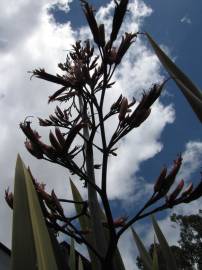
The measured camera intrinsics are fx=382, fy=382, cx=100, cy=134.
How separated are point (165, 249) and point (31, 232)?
43.4 inches

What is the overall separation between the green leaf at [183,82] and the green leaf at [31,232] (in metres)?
0.46

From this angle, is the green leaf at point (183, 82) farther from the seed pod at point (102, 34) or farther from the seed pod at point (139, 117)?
the seed pod at point (102, 34)

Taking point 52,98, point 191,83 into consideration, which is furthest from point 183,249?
point 191,83

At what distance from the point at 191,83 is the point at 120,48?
0.88m

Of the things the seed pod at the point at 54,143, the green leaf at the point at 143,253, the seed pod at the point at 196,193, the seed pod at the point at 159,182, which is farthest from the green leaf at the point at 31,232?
the green leaf at the point at 143,253

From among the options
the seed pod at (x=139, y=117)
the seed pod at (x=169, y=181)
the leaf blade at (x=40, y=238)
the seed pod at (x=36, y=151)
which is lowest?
the leaf blade at (x=40, y=238)

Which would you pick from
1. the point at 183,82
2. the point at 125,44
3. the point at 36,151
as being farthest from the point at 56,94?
the point at 183,82

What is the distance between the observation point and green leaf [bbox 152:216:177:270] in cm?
181

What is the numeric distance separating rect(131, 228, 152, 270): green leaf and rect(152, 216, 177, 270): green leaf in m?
0.17

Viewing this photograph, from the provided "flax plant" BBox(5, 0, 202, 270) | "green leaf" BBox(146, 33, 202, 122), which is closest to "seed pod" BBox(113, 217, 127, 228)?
"flax plant" BBox(5, 0, 202, 270)

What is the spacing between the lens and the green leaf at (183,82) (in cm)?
91

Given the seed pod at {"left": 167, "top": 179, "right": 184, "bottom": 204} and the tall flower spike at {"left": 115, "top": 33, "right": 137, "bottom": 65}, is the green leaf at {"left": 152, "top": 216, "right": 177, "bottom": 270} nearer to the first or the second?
the seed pod at {"left": 167, "top": 179, "right": 184, "bottom": 204}

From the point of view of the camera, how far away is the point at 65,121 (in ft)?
7.04

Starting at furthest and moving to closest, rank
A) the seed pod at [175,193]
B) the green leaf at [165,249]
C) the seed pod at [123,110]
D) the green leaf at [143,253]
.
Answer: the green leaf at [143,253] → the green leaf at [165,249] → the seed pod at [123,110] → the seed pod at [175,193]
